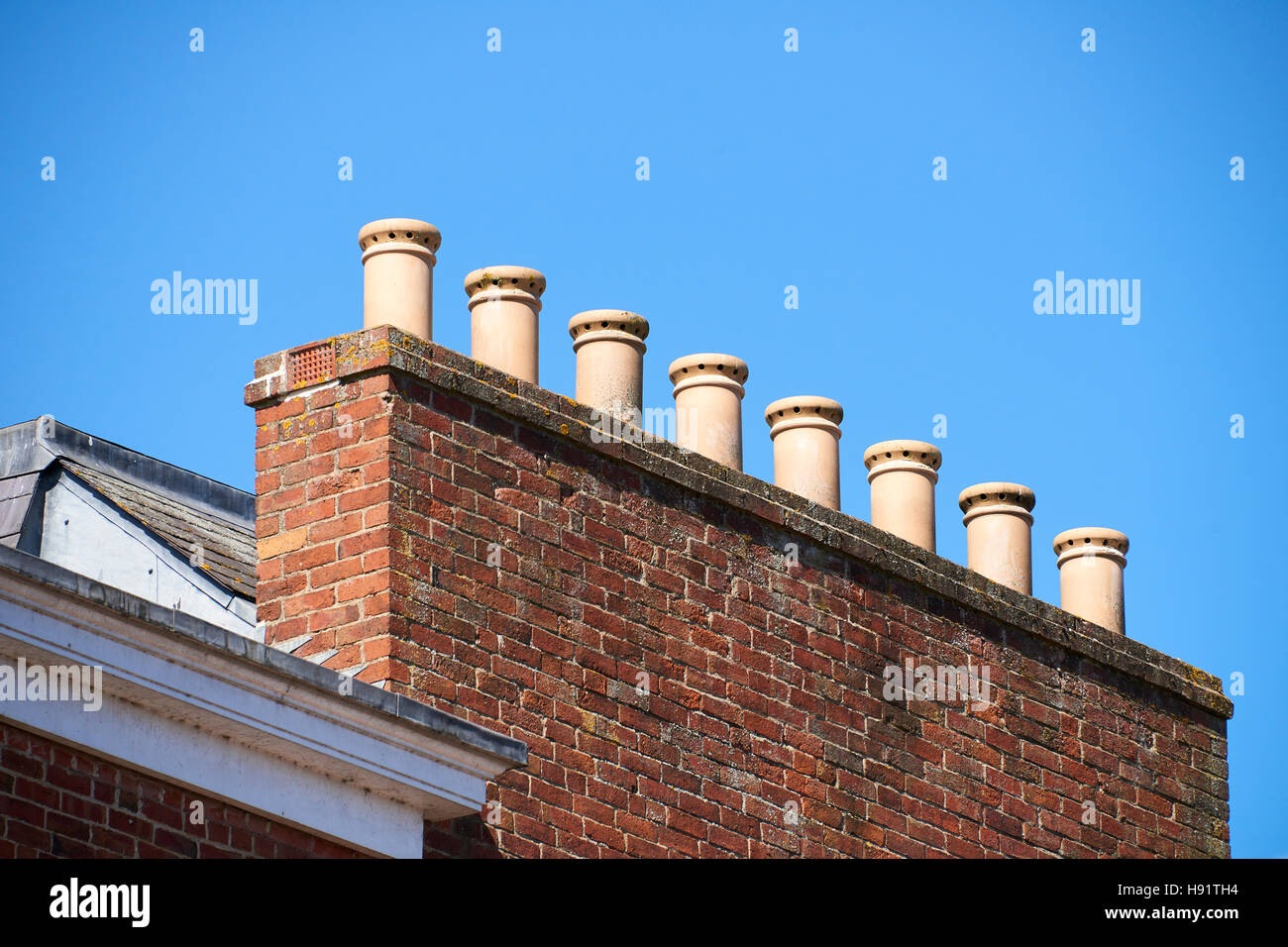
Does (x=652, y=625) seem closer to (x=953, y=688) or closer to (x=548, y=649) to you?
(x=548, y=649)

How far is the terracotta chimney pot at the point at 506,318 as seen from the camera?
513 inches

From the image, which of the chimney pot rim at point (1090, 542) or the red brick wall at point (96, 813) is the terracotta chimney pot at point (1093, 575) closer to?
the chimney pot rim at point (1090, 542)

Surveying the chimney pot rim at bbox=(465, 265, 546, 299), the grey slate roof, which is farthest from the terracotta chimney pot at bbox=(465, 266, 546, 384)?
the grey slate roof

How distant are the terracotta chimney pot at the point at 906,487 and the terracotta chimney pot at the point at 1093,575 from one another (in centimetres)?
139

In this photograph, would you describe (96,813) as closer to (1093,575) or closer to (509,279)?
(509,279)

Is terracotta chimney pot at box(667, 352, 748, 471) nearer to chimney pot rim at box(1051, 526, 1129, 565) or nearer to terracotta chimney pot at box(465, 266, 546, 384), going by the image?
terracotta chimney pot at box(465, 266, 546, 384)

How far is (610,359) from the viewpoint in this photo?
531 inches

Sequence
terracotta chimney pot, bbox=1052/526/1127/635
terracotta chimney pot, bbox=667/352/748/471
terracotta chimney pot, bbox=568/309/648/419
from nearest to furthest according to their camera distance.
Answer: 1. terracotta chimney pot, bbox=568/309/648/419
2. terracotta chimney pot, bbox=667/352/748/471
3. terracotta chimney pot, bbox=1052/526/1127/635

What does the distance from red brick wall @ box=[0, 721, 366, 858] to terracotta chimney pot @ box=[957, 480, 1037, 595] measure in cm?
659

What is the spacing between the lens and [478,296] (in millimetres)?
13211

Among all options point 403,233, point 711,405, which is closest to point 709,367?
point 711,405

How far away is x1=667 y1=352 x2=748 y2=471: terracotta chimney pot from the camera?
13.9m

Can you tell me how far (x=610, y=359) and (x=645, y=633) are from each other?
165cm

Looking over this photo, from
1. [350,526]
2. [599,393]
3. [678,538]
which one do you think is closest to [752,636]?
[678,538]
